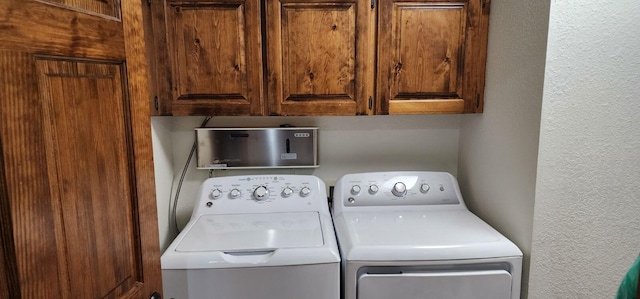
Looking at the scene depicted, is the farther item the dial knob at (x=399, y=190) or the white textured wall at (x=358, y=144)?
the white textured wall at (x=358, y=144)

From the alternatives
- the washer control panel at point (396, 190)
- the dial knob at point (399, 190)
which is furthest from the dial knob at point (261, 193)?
the dial knob at point (399, 190)

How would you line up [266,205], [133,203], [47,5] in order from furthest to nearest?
[266,205], [133,203], [47,5]

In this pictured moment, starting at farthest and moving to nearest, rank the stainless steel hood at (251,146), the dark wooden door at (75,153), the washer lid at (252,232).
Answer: the stainless steel hood at (251,146)
the washer lid at (252,232)
the dark wooden door at (75,153)

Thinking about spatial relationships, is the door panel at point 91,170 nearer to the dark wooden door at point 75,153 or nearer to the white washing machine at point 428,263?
the dark wooden door at point 75,153

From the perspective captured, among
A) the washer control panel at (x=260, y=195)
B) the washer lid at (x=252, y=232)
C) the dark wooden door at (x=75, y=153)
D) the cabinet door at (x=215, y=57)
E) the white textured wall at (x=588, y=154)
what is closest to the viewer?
the dark wooden door at (x=75, y=153)

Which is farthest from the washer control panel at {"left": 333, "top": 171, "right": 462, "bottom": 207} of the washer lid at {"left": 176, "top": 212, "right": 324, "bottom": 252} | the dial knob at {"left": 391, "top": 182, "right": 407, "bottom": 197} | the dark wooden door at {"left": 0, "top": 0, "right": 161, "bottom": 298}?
the dark wooden door at {"left": 0, "top": 0, "right": 161, "bottom": 298}

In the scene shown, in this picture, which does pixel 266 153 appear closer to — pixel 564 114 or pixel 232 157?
pixel 232 157

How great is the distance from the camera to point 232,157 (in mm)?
1825

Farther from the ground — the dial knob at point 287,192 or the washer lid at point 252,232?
the dial knob at point 287,192

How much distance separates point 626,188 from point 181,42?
179cm

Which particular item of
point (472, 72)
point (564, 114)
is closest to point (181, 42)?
point (472, 72)

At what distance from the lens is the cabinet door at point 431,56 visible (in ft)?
4.99

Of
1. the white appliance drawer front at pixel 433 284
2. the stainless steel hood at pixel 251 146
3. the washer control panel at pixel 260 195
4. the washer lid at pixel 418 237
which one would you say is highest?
the stainless steel hood at pixel 251 146

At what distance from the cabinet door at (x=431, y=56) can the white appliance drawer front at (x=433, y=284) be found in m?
0.71
